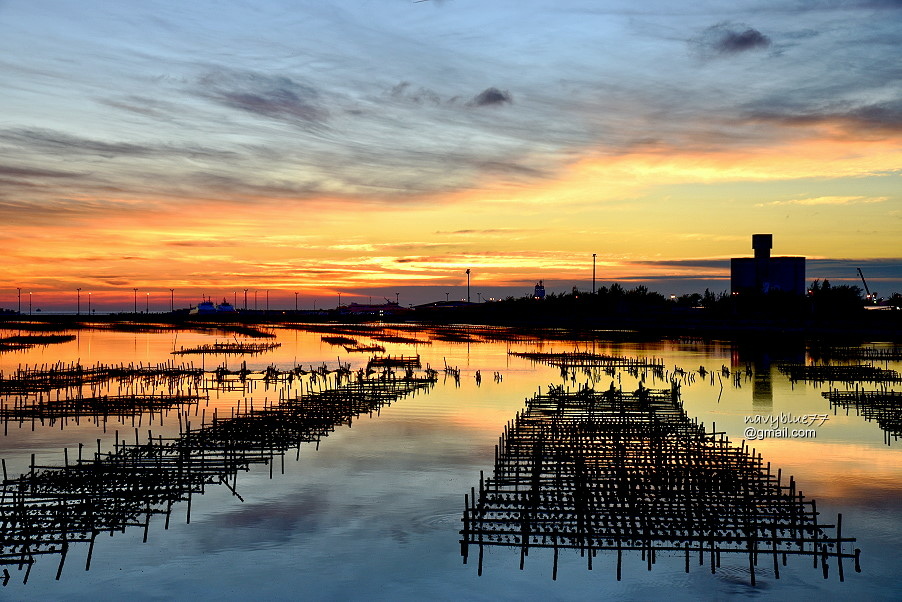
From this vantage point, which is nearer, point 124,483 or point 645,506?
point 645,506

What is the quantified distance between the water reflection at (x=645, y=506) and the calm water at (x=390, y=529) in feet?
1.91

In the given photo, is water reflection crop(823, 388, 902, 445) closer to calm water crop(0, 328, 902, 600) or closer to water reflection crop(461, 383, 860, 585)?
calm water crop(0, 328, 902, 600)

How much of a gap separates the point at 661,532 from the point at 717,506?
2.90m

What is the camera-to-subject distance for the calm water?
22016 millimetres

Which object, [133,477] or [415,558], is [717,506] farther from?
[133,477]

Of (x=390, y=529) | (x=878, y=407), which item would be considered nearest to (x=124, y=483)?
(x=390, y=529)

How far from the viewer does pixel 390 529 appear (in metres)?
26.8

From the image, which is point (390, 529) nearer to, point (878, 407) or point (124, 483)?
point (124, 483)

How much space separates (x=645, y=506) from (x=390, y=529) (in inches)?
333

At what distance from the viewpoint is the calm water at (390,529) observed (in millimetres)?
22016

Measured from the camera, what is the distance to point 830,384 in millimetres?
66500

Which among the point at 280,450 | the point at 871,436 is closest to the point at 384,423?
the point at 280,450

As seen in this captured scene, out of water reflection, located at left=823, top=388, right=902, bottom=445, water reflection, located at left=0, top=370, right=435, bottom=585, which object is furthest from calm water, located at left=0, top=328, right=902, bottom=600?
water reflection, located at left=823, top=388, right=902, bottom=445

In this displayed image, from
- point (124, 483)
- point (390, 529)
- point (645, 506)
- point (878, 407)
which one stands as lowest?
point (390, 529)
